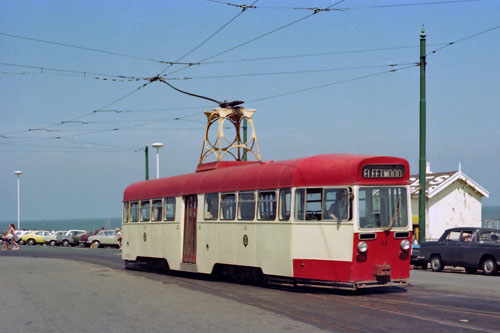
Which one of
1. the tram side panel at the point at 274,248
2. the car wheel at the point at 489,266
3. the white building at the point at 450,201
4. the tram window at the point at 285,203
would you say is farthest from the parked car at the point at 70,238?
the tram window at the point at 285,203

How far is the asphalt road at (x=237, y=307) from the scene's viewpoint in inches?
437

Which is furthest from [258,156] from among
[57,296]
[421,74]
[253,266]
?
[421,74]

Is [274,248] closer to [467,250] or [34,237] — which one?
[467,250]

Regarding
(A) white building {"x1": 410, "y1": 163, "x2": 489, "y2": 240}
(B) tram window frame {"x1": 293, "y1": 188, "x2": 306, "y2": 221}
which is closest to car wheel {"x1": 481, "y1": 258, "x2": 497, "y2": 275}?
(B) tram window frame {"x1": 293, "y1": 188, "x2": 306, "y2": 221}

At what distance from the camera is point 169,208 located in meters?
23.0

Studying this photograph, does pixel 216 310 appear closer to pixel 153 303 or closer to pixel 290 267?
pixel 153 303

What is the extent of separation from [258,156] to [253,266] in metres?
4.29

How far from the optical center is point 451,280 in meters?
20.0

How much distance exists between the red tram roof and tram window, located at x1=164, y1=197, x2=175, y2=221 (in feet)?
0.79

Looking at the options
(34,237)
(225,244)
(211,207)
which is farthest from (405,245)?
(34,237)

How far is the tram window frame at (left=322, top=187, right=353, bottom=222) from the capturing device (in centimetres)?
1561

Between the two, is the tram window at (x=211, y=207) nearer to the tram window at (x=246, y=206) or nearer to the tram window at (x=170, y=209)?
the tram window at (x=246, y=206)

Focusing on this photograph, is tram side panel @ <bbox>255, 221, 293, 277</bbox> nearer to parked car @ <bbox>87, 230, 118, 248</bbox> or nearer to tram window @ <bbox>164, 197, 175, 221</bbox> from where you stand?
tram window @ <bbox>164, 197, 175, 221</bbox>

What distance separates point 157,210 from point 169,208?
1115 millimetres
